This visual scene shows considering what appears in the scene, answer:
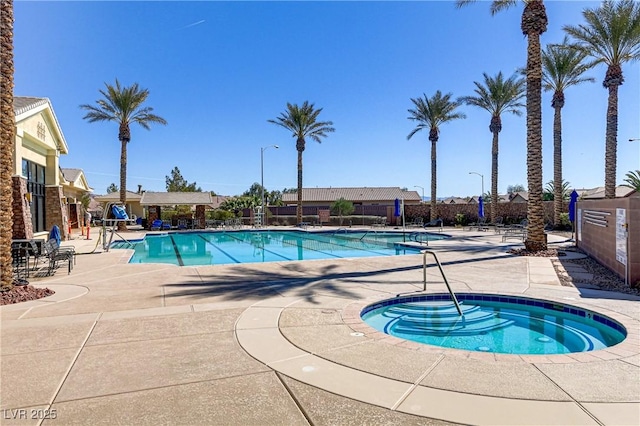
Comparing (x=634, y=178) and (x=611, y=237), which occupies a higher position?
(x=634, y=178)

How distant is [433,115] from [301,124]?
12358 millimetres

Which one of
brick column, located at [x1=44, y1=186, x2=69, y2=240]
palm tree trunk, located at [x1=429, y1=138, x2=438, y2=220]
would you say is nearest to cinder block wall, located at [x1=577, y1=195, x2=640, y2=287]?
palm tree trunk, located at [x1=429, y1=138, x2=438, y2=220]

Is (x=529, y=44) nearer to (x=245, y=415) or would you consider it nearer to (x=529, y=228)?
(x=529, y=228)

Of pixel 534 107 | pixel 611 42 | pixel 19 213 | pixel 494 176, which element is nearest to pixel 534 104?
pixel 534 107

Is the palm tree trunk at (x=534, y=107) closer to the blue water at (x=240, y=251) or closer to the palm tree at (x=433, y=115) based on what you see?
the blue water at (x=240, y=251)

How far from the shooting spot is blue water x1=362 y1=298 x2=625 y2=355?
5953 mm

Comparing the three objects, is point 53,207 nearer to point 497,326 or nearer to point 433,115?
point 497,326

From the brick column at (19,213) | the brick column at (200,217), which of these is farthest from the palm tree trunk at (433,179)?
the brick column at (19,213)

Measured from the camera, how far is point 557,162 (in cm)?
2902

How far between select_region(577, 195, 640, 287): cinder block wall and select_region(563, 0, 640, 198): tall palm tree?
9.88 m

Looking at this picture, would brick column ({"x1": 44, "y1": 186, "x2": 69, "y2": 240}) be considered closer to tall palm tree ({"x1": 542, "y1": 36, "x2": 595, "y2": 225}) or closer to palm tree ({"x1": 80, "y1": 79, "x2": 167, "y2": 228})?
palm tree ({"x1": 80, "y1": 79, "x2": 167, "y2": 228})

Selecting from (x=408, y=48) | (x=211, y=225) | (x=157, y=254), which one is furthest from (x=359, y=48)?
(x=211, y=225)

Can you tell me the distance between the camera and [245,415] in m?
3.29

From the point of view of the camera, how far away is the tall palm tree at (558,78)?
2644cm
